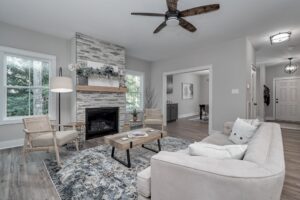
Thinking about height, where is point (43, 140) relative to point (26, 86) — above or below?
below

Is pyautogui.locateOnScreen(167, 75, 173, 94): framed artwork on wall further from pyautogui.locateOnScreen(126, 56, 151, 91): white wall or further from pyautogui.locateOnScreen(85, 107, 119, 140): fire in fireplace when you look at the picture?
pyautogui.locateOnScreen(85, 107, 119, 140): fire in fireplace

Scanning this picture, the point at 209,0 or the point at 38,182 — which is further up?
the point at 209,0

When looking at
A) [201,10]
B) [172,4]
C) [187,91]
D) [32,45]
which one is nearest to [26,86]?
[32,45]

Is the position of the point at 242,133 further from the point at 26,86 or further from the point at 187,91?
the point at 187,91

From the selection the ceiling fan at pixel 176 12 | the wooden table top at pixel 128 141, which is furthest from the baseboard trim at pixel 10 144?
the ceiling fan at pixel 176 12

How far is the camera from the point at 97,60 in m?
4.39

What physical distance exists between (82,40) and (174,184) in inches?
164

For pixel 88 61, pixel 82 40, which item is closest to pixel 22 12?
pixel 82 40

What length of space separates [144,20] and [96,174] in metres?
3.04

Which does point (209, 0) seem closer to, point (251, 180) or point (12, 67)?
point (251, 180)

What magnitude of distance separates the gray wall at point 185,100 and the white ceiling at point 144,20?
12.3 feet

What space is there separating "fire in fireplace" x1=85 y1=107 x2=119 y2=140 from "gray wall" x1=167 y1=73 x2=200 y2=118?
11.9 ft

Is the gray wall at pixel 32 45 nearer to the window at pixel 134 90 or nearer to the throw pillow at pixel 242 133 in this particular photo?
the window at pixel 134 90

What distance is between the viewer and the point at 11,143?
11.4 feet
